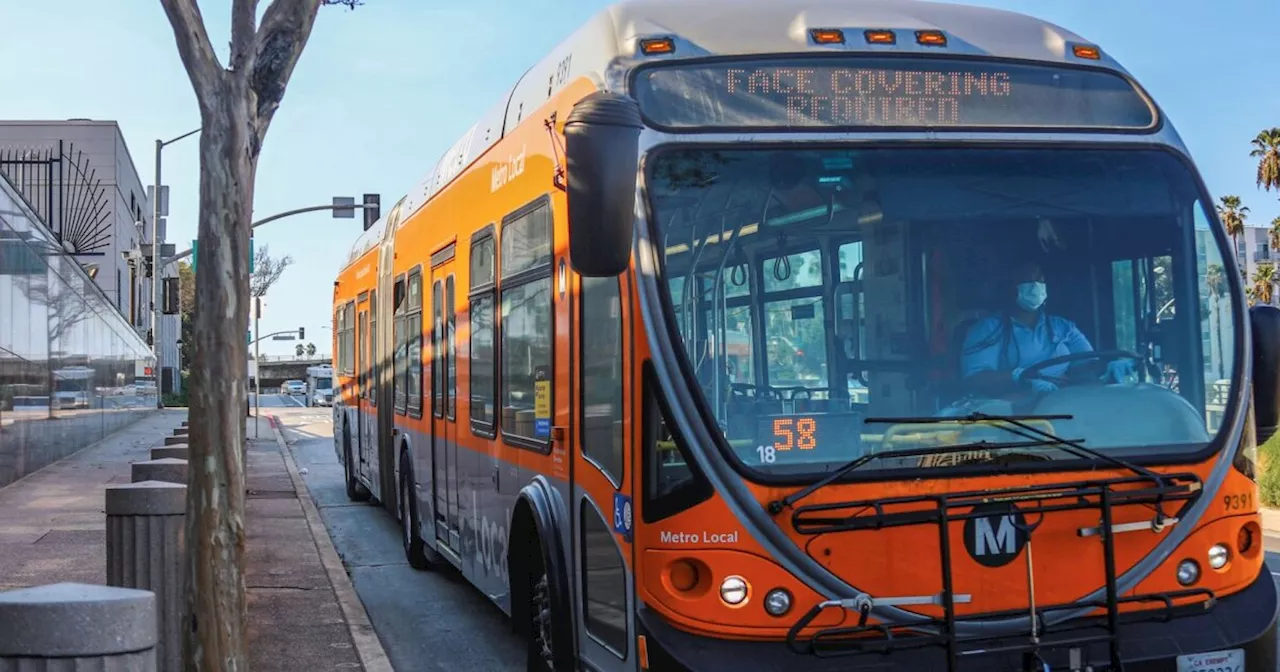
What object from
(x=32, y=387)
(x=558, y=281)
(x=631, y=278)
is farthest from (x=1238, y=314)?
(x=32, y=387)

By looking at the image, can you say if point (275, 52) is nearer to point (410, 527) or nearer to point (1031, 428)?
point (1031, 428)

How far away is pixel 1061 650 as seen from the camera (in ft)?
17.1

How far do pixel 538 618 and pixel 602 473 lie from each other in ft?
5.47

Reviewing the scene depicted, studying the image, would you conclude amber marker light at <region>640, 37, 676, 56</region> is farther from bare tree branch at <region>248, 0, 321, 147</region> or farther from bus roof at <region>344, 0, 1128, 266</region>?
bare tree branch at <region>248, 0, 321, 147</region>

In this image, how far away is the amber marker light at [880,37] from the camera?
5.82 m

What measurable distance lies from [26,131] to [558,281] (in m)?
54.3

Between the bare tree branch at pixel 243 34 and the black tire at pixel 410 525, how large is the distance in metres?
5.79

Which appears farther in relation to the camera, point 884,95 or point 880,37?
point 880,37

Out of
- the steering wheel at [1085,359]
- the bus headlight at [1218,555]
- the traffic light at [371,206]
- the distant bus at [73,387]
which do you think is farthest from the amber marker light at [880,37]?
the traffic light at [371,206]

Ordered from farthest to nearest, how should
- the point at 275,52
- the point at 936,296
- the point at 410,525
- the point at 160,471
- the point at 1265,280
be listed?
the point at 1265,280
the point at 410,525
the point at 160,471
the point at 275,52
the point at 936,296

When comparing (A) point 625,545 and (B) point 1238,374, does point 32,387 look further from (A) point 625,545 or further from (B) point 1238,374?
(B) point 1238,374

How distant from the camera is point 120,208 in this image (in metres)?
54.0

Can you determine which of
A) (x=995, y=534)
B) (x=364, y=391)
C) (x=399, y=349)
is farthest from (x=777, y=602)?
(x=364, y=391)

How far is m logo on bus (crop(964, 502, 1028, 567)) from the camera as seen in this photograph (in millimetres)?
5238
